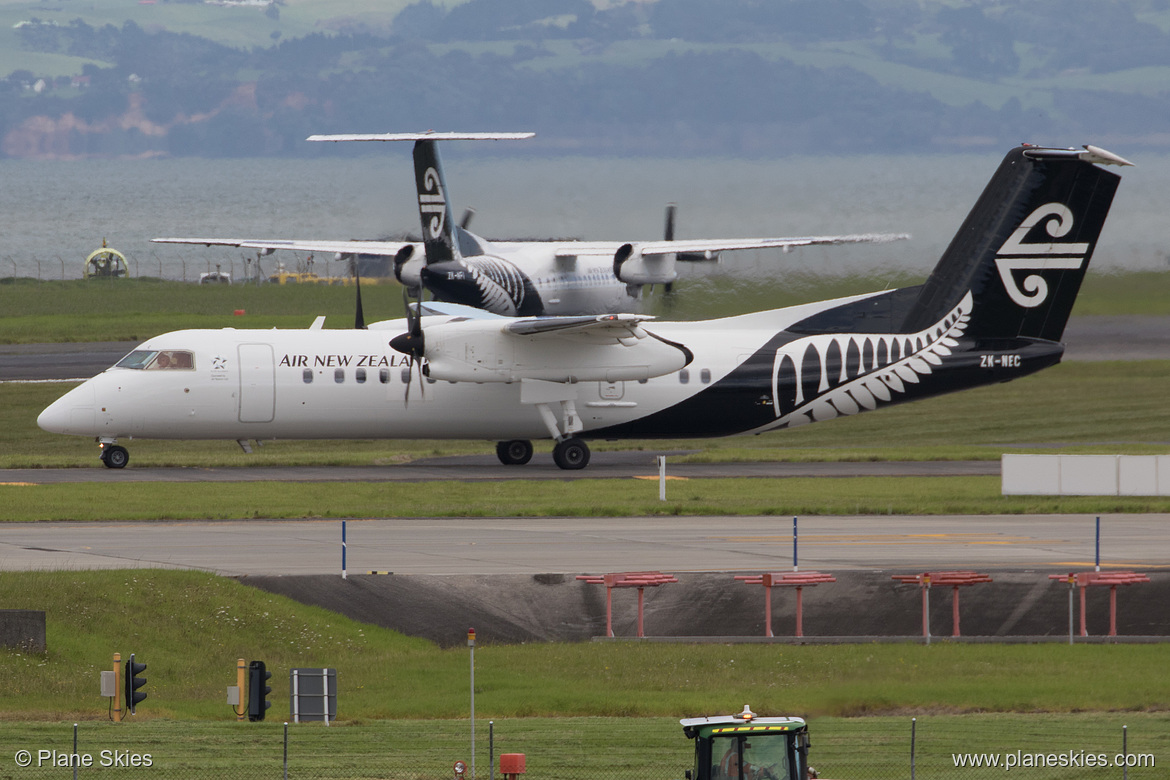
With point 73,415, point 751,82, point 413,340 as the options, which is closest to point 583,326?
point 413,340

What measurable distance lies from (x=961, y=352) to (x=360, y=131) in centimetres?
12816

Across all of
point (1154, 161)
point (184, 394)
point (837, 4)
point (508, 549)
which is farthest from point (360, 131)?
point (508, 549)

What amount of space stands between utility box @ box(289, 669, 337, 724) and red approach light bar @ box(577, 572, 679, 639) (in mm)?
5696

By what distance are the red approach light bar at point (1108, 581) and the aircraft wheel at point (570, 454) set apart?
15850mm

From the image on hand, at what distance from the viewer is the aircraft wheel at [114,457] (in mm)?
35875

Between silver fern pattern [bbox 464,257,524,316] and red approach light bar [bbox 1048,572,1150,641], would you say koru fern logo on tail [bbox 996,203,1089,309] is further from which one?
silver fern pattern [bbox 464,257,524,316]

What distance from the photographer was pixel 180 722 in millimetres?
18156

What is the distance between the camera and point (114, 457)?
3597 centimetres

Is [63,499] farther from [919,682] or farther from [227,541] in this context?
[919,682]

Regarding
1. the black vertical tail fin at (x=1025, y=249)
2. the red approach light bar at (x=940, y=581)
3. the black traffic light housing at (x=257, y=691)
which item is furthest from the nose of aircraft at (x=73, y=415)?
the red approach light bar at (x=940, y=581)

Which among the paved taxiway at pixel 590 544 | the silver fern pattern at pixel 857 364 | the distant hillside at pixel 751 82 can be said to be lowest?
the paved taxiway at pixel 590 544

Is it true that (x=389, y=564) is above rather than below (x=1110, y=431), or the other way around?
below

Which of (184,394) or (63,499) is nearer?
(63,499)

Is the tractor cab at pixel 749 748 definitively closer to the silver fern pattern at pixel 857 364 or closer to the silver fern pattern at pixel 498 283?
the silver fern pattern at pixel 857 364
